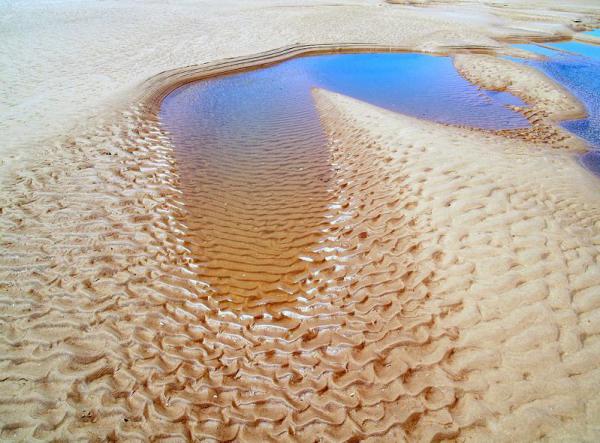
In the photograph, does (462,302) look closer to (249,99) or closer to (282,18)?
(249,99)

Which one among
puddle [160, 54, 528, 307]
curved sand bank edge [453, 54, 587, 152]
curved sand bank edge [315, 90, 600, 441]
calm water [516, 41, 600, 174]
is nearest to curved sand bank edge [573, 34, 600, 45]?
A: calm water [516, 41, 600, 174]

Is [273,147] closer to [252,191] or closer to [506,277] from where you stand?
[252,191]

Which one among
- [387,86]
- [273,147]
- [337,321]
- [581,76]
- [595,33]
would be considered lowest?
[337,321]

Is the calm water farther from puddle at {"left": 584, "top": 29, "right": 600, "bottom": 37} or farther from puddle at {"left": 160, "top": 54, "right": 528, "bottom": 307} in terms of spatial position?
puddle at {"left": 584, "top": 29, "right": 600, "bottom": 37}

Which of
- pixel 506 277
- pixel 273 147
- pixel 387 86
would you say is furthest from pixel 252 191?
pixel 387 86

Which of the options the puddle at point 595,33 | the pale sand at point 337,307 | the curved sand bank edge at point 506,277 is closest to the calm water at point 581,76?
the pale sand at point 337,307

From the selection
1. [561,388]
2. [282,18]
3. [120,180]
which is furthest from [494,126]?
[282,18]
